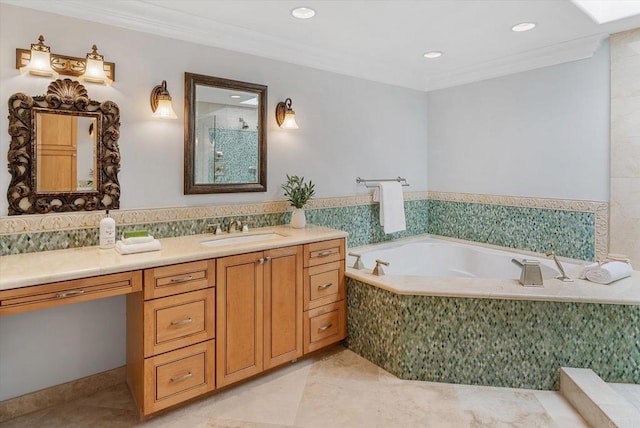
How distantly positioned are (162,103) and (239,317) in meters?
1.46

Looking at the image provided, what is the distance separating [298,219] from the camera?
314 cm

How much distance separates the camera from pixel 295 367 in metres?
2.82

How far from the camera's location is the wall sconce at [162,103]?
2543mm

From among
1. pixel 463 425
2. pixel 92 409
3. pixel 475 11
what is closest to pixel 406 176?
pixel 475 11

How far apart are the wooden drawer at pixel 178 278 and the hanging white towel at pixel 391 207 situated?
6.64 ft

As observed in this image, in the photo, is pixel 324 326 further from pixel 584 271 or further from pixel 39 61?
pixel 39 61

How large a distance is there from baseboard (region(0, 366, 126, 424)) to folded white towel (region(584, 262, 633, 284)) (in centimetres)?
323

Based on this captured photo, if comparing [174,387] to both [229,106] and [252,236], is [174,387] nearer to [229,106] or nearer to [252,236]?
[252,236]

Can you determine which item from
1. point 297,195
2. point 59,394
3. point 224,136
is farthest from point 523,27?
point 59,394

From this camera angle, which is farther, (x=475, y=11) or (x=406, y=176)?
(x=406, y=176)

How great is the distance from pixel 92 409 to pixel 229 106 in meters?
2.17

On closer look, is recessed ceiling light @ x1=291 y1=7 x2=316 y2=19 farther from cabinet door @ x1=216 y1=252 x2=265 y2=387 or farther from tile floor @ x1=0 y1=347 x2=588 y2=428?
tile floor @ x1=0 y1=347 x2=588 y2=428

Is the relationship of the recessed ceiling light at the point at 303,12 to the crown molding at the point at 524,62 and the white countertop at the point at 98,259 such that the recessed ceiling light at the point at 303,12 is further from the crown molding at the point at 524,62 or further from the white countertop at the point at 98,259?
the crown molding at the point at 524,62

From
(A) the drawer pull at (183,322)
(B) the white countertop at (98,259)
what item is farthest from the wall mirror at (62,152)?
(A) the drawer pull at (183,322)
